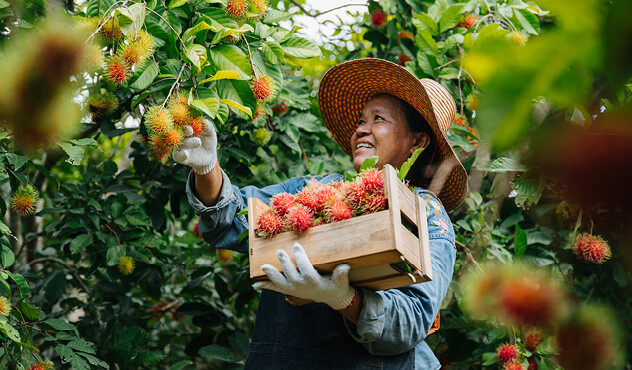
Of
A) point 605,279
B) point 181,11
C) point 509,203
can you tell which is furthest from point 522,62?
point 605,279

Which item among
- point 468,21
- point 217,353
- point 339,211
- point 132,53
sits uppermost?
point 132,53

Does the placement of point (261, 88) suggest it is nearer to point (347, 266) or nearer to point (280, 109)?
point (347, 266)

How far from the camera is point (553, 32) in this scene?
246 millimetres

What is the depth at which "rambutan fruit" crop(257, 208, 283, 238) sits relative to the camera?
1307 millimetres

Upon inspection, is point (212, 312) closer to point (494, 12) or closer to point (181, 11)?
point (181, 11)

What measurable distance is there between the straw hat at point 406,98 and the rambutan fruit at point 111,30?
2.44 feet

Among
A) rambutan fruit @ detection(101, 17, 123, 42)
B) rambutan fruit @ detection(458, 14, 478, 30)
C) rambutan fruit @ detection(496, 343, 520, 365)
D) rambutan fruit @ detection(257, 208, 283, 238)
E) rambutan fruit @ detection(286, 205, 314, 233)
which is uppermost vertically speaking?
rambutan fruit @ detection(101, 17, 123, 42)

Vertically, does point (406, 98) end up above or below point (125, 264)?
above

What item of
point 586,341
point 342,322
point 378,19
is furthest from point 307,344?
point 378,19

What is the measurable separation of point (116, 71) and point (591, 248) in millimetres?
1515

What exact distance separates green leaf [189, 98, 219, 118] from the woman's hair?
0.70 meters

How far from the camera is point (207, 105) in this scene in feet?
4.83

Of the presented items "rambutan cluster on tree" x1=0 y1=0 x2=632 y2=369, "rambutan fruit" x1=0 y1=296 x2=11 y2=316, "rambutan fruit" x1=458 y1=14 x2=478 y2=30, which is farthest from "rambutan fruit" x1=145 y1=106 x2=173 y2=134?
"rambutan fruit" x1=458 y1=14 x2=478 y2=30

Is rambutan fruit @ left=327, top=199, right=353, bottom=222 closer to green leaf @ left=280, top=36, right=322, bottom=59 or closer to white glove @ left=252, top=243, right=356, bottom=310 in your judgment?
white glove @ left=252, top=243, right=356, bottom=310
